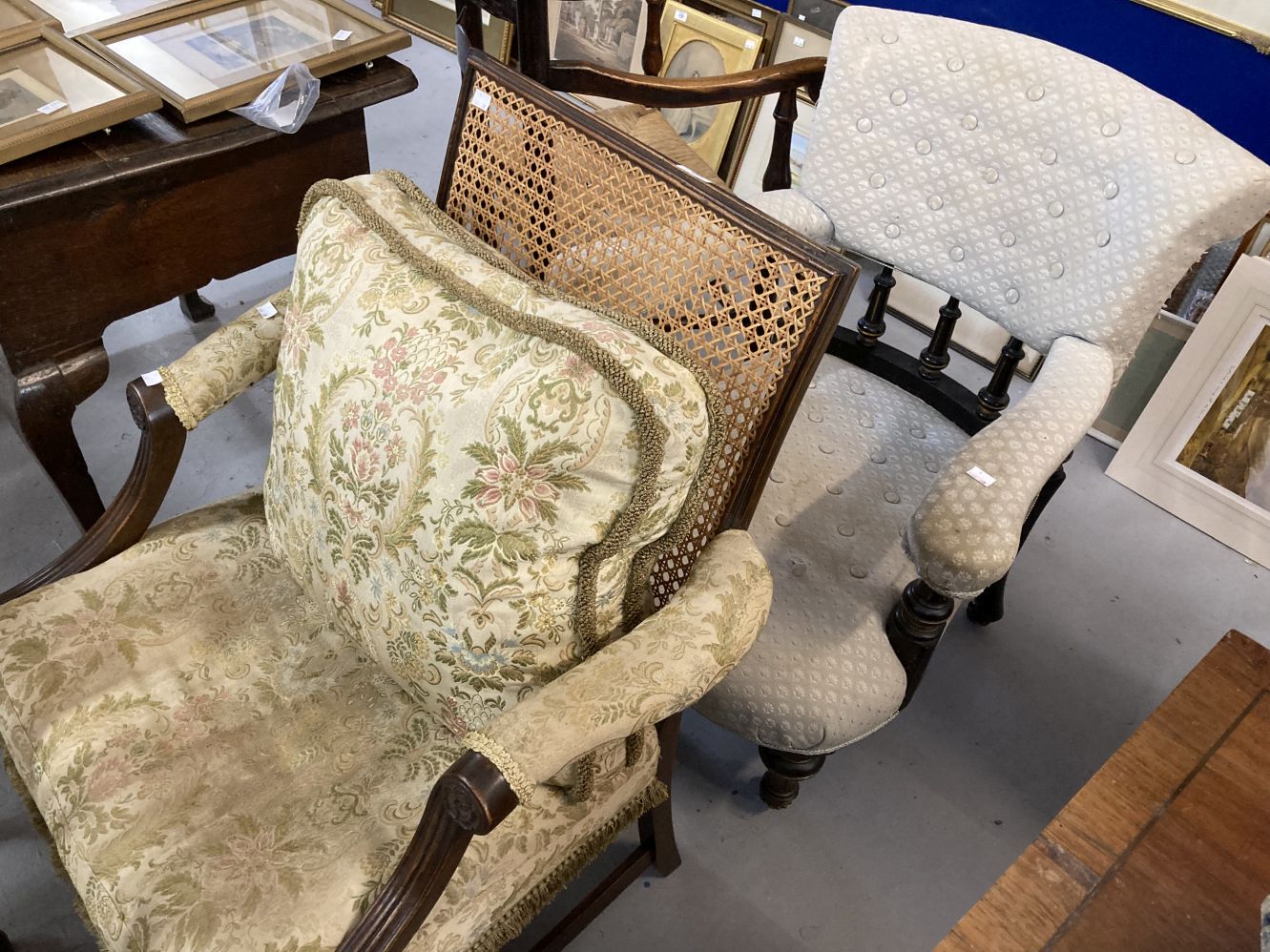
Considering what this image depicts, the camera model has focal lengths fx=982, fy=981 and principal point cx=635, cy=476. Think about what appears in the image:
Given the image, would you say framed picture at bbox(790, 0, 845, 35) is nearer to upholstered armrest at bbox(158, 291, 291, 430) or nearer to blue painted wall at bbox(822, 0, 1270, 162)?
blue painted wall at bbox(822, 0, 1270, 162)

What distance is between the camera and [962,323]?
235cm

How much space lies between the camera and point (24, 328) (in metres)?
1.26

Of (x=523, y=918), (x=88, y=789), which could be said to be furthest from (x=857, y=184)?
(x=88, y=789)

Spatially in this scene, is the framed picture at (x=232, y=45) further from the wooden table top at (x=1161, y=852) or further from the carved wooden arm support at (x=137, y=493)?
the wooden table top at (x=1161, y=852)

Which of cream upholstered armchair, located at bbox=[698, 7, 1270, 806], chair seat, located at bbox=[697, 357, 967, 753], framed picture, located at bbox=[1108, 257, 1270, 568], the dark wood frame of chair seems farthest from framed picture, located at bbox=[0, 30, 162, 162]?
framed picture, located at bbox=[1108, 257, 1270, 568]

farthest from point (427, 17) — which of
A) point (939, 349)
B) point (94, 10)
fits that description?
point (939, 349)

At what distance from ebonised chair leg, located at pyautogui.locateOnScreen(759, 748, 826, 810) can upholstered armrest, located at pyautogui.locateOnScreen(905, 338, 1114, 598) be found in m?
0.41

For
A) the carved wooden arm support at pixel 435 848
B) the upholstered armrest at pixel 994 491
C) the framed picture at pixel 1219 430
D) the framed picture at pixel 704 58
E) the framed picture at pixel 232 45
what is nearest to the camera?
the carved wooden arm support at pixel 435 848

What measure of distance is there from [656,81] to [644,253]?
66cm

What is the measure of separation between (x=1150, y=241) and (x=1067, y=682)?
91 cm

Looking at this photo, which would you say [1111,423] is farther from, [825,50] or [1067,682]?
[825,50]

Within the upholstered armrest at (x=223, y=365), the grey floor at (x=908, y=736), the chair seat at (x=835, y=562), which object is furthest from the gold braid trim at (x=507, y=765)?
the grey floor at (x=908, y=736)

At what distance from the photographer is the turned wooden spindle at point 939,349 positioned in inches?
61.6

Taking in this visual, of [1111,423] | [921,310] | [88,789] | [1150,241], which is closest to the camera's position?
[88,789]
